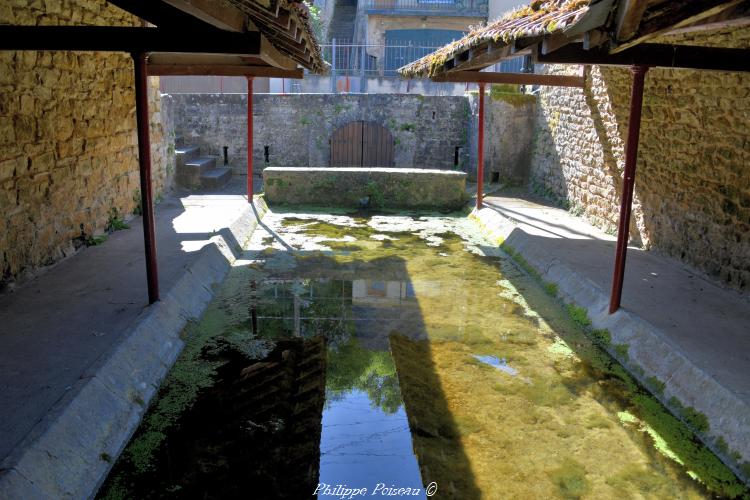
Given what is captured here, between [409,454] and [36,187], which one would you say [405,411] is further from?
[36,187]

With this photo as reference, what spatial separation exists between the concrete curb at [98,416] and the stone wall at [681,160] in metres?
5.37

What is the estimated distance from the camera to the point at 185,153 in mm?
14930

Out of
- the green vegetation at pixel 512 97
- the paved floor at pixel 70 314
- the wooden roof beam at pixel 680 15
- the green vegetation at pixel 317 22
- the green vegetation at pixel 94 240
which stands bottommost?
the paved floor at pixel 70 314

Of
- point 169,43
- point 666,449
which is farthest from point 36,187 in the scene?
point 666,449

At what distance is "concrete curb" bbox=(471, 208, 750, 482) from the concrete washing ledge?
199 inches

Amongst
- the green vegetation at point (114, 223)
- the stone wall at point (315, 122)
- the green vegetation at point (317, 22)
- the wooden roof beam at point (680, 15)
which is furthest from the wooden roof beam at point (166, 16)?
the green vegetation at point (317, 22)

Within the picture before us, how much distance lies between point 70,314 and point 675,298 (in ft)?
17.7

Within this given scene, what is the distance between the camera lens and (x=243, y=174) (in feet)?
55.5

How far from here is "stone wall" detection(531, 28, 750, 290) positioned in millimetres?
6535

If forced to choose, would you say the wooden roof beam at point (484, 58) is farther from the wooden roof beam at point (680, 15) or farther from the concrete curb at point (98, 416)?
the concrete curb at point (98, 416)

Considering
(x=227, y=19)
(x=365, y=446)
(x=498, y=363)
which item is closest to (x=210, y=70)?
(x=227, y=19)

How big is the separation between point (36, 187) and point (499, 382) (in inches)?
192

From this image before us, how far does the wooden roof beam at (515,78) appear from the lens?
9484 mm

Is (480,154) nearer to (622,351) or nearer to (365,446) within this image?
(622,351)
